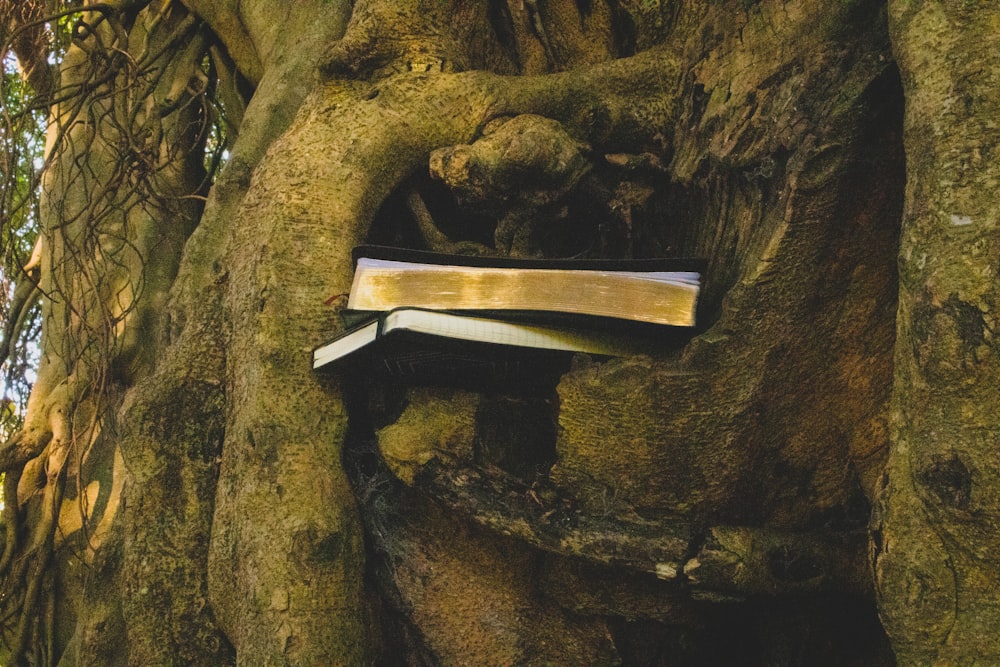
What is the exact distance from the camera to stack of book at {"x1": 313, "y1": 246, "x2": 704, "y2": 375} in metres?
1.51

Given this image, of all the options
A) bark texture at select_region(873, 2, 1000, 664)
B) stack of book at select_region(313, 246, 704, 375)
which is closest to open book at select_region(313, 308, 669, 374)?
stack of book at select_region(313, 246, 704, 375)

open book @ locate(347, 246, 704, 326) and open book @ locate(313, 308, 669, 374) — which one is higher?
open book @ locate(347, 246, 704, 326)

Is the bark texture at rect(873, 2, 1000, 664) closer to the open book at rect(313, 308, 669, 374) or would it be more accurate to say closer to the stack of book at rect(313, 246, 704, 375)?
the stack of book at rect(313, 246, 704, 375)

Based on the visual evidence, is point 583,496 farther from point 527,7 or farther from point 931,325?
point 527,7

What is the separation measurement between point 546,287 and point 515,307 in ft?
0.20

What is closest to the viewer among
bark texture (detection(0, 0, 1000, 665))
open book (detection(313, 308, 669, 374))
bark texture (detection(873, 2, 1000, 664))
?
bark texture (detection(873, 2, 1000, 664))

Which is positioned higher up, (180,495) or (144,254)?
(144,254)

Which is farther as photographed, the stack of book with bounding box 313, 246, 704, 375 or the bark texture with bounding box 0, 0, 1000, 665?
the stack of book with bounding box 313, 246, 704, 375

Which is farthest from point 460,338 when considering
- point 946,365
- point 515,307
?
point 946,365

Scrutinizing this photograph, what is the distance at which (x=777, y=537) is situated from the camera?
1.49 m

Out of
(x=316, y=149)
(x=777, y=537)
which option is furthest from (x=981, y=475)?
(x=316, y=149)

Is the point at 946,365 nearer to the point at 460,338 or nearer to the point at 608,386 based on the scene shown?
the point at 608,386

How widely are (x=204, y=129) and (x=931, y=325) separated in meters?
2.56

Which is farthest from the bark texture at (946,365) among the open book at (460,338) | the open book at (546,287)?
the open book at (460,338)
